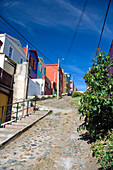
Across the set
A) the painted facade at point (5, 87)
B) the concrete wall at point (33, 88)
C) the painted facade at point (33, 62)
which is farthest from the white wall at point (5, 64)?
the painted facade at point (33, 62)

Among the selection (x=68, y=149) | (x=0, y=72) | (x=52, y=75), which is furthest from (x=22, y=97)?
(x=52, y=75)

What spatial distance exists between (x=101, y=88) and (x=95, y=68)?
0.82m

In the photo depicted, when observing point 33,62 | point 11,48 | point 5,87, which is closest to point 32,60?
point 33,62

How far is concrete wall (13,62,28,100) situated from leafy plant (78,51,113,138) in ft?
43.8

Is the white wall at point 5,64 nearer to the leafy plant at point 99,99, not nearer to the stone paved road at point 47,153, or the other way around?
the stone paved road at point 47,153

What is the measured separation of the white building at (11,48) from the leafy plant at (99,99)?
52.0 feet

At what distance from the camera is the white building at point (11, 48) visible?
61.8 feet

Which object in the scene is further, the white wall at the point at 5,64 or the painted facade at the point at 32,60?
the painted facade at the point at 32,60

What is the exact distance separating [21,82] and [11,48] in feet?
19.1

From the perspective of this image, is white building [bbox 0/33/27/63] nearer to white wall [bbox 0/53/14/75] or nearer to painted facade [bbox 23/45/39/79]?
painted facade [bbox 23/45/39/79]

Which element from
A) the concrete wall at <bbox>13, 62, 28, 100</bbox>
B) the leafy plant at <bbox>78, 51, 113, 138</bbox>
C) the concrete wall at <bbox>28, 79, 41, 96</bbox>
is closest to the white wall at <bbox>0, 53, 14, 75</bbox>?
the concrete wall at <bbox>13, 62, 28, 100</bbox>

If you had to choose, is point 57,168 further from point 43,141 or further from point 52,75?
point 52,75

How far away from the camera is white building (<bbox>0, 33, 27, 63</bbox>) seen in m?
18.8

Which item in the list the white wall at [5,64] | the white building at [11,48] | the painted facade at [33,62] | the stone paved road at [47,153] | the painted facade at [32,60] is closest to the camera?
the stone paved road at [47,153]
